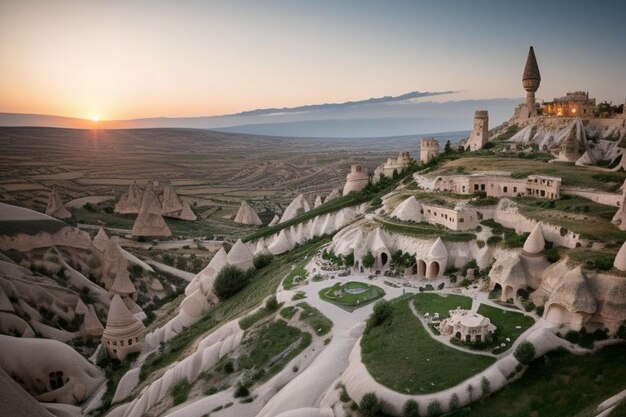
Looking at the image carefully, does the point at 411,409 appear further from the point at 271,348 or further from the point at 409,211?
the point at 409,211

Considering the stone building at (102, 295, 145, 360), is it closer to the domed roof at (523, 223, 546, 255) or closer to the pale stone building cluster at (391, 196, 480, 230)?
the pale stone building cluster at (391, 196, 480, 230)

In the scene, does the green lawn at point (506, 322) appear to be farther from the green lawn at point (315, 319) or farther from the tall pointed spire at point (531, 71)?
the tall pointed spire at point (531, 71)

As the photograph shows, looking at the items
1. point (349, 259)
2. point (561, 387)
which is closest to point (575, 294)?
point (561, 387)

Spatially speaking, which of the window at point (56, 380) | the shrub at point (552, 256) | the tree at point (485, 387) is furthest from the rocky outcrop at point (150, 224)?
the tree at point (485, 387)

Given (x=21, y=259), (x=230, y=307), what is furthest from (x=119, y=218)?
(x=230, y=307)

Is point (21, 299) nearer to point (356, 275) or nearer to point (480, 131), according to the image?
point (356, 275)

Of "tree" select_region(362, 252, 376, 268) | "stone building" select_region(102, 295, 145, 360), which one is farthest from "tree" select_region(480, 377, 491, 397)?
"stone building" select_region(102, 295, 145, 360)
